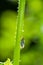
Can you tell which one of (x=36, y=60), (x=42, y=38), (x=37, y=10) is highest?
(x=37, y=10)

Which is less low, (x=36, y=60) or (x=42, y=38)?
(x=42, y=38)

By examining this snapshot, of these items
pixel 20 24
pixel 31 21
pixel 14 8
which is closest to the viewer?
pixel 20 24

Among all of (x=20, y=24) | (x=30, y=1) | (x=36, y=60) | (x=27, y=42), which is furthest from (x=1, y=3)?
(x=20, y=24)

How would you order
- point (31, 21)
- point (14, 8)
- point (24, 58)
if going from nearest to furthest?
1. point (24, 58)
2. point (31, 21)
3. point (14, 8)

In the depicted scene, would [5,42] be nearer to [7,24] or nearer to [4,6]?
[7,24]

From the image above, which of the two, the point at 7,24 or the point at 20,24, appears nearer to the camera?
the point at 20,24

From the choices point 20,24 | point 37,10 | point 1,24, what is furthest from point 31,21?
point 20,24
